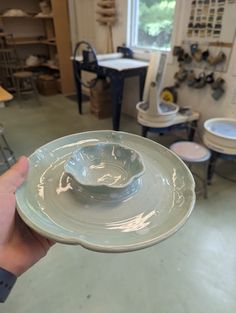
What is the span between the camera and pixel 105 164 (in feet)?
2.36

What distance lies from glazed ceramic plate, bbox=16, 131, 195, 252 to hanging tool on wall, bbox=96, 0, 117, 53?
2852 millimetres

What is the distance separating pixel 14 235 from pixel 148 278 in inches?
30.1

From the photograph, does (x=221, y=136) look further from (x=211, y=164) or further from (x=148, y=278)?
(x=148, y=278)

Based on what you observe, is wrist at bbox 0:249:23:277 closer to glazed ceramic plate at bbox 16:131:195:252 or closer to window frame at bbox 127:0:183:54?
glazed ceramic plate at bbox 16:131:195:252

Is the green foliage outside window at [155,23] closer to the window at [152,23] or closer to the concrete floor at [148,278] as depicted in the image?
the window at [152,23]

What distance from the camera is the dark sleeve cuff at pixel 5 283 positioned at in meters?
0.68

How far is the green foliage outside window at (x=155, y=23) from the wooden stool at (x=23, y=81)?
195cm

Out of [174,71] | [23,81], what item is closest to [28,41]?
[23,81]

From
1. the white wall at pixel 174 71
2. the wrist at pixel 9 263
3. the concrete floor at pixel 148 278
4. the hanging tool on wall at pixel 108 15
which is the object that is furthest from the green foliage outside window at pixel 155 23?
the wrist at pixel 9 263

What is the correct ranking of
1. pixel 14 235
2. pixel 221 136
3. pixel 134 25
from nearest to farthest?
1. pixel 14 235
2. pixel 221 136
3. pixel 134 25

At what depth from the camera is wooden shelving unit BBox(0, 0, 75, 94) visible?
3668 mm

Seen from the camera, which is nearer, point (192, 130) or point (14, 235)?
point (14, 235)

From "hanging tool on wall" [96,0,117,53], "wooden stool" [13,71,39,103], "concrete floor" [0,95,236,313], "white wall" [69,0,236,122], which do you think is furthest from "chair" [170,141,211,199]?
"wooden stool" [13,71,39,103]

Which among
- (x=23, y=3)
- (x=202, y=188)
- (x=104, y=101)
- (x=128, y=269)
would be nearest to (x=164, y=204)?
(x=128, y=269)
